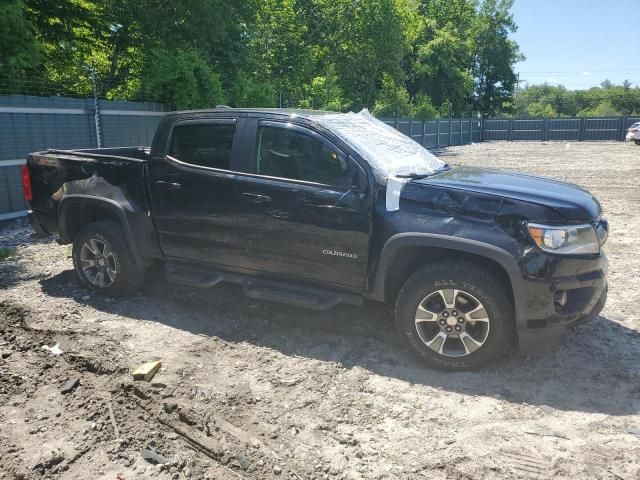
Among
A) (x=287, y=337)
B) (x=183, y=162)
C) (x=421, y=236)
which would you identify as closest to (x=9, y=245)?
(x=183, y=162)

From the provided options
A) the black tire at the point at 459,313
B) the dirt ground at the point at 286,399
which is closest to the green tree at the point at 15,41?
the dirt ground at the point at 286,399

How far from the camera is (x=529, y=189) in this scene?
161 inches

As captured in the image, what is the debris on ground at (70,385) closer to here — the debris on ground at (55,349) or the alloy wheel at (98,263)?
the debris on ground at (55,349)

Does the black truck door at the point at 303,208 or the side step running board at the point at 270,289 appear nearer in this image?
the black truck door at the point at 303,208

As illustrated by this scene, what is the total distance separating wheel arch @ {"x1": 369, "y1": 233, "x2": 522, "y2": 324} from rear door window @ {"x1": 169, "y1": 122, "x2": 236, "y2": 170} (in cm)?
172

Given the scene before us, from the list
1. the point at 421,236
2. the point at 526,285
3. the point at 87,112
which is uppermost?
the point at 87,112

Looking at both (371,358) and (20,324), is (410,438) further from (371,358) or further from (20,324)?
(20,324)

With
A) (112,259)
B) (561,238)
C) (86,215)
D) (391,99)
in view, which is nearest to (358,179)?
(561,238)

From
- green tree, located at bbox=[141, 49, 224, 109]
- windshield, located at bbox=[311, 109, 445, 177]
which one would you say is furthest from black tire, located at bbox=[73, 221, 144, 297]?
green tree, located at bbox=[141, 49, 224, 109]

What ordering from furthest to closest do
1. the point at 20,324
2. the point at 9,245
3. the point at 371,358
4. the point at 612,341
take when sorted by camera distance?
the point at 9,245 → the point at 20,324 → the point at 612,341 → the point at 371,358

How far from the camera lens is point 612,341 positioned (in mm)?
4559

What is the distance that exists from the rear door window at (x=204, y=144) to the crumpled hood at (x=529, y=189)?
1793 mm

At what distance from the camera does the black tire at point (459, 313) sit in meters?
3.84

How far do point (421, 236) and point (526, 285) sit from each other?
790mm
